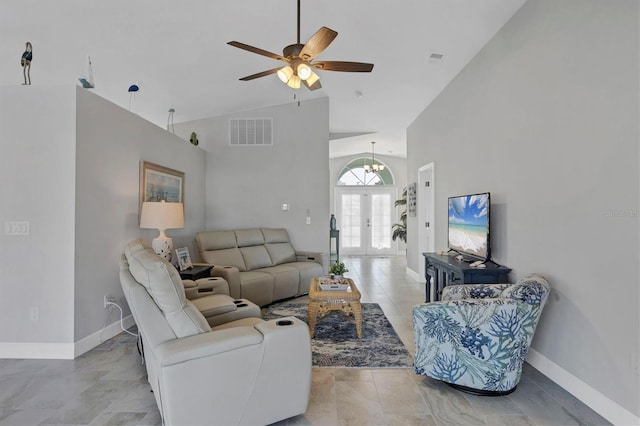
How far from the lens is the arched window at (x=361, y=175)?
33.9 feet

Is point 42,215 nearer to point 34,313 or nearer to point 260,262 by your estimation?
point 34,313

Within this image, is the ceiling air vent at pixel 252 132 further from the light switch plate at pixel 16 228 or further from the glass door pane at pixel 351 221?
the glass door pane at pixel 351 221

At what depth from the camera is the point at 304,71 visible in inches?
111

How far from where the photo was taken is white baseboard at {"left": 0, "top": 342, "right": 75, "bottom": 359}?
2.84 metres

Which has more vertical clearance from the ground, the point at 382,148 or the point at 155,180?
the point at 382,148

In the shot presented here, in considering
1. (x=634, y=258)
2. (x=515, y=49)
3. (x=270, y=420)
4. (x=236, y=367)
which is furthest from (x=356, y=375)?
(x=515, y=49)

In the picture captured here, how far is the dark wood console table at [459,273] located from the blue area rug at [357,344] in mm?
786

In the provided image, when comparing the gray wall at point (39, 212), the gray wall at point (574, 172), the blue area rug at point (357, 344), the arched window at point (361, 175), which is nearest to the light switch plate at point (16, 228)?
the gray wall at point (39, 212)

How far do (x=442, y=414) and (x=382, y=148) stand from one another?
7945 millimetres

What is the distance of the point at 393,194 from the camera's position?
1021 centimetres

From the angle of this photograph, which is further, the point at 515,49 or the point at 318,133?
the point at 318,133

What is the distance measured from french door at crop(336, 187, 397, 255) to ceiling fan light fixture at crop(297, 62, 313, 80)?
7.40 meters

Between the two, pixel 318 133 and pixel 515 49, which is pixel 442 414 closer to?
pixel 515 49

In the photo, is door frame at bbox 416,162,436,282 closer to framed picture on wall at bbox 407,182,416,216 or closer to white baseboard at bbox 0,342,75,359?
framed picture on wall at bbox 407,182,416,216
